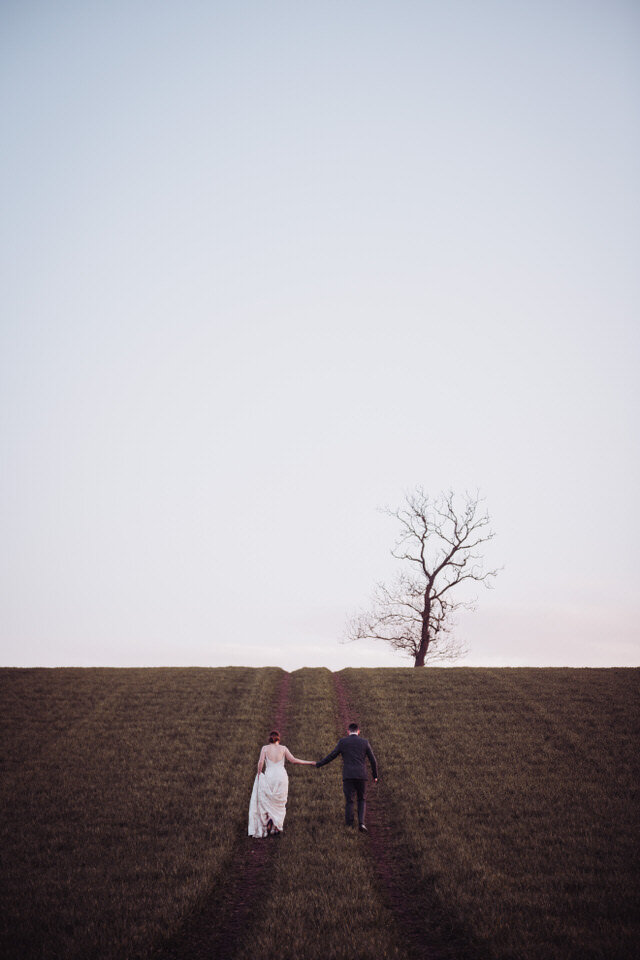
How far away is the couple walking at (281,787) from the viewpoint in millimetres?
14422

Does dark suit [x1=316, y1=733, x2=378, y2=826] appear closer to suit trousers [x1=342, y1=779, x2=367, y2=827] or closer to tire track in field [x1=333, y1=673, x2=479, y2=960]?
suit trousers [x1=342, y1=779, x2=367, y2=827]

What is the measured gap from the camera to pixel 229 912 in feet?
33.9

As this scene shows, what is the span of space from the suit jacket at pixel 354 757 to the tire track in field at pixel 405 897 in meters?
1.60

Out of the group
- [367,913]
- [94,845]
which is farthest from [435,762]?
[94,845]

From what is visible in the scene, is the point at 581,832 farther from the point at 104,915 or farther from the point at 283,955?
the point at 104,915

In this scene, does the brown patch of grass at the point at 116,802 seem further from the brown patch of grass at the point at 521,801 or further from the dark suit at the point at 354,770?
the brown patch of grass at the point at 521,801

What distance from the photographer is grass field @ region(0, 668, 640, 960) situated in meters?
9.30

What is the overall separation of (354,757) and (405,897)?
391cm

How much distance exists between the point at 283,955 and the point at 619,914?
6342mm

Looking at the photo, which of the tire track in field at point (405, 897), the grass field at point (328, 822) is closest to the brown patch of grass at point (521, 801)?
the grass field at point (328, 822)

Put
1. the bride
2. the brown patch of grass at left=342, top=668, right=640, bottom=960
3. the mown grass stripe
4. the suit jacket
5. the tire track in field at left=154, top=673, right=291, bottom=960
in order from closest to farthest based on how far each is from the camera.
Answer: the mown grass stripe
the tire track in field at left=154, top=673, right=291, bottom=960
the brown patch of grass at left=342, top=668, right=640, bottom=960
the bride
the suit jacket

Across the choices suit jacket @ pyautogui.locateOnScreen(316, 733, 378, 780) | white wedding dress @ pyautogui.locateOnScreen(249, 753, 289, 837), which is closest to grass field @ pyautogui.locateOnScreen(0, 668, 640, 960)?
white wedding dress @ pyautogui.locateOnScreen(249, 753, 289, 837)

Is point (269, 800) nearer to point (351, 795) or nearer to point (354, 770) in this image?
point (351, 795)

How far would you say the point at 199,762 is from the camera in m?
19.5
